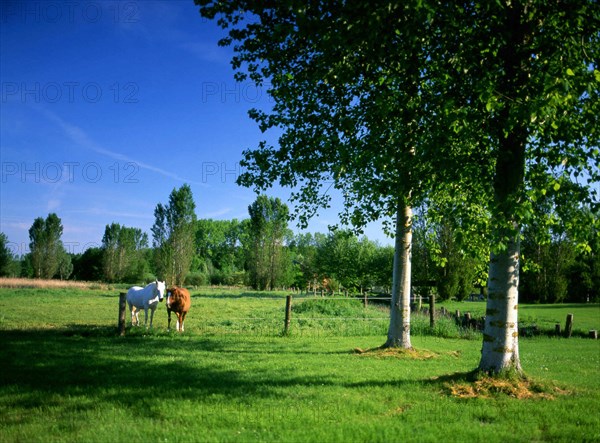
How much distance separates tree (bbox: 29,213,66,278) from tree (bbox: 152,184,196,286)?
83.5 feet

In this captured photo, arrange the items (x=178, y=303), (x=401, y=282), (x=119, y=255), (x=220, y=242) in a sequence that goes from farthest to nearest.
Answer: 1. (x=220, y=242)
2. (x=119, y=255)
3. (x=178, y=303)
4. (x=401, y=282)

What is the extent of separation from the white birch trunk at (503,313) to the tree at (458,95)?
21 mm

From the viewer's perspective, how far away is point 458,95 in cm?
855

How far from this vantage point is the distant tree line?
50.5 m

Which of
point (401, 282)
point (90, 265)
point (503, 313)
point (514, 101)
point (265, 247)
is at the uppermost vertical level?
point (514, 101)

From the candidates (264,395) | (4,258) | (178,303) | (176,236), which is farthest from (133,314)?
(4,258)

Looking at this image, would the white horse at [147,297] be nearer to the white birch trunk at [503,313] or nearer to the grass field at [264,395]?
the grass field at [264,395]

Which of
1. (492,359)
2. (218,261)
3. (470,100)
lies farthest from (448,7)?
(218,261)

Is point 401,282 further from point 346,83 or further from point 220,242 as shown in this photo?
point 220,242

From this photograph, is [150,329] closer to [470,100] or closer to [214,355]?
[214,355]

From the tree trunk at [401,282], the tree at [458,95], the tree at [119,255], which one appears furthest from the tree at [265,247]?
the tree at [458,95]

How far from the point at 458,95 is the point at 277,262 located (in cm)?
6353

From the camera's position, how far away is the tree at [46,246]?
75375 mm

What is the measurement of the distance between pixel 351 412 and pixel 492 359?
356 cm
